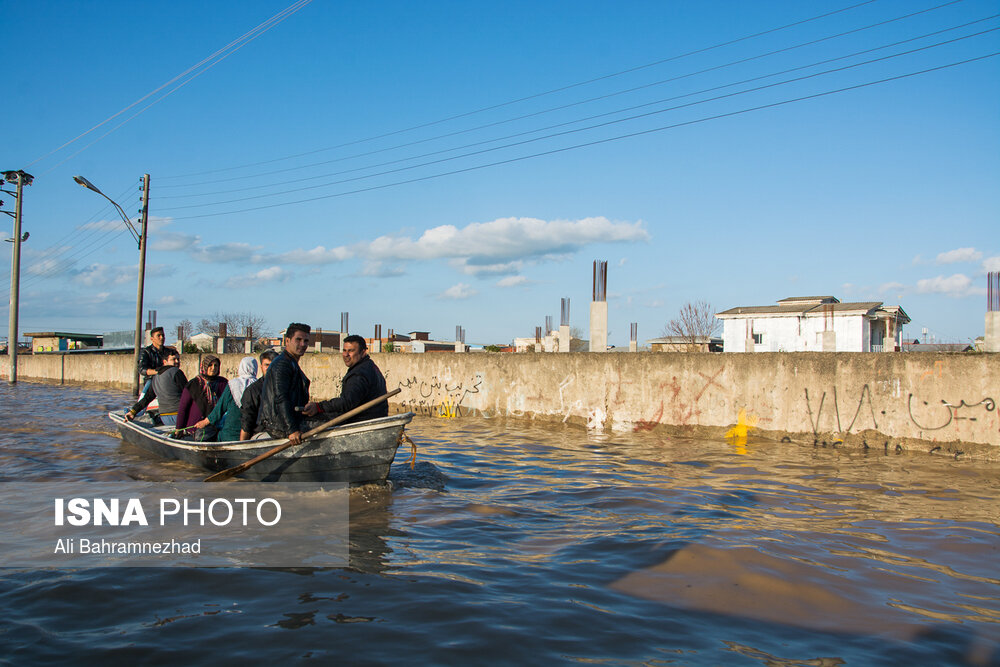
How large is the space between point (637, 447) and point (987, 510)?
18.7 feet

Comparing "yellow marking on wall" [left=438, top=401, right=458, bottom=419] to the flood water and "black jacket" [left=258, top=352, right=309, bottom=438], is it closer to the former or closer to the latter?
the flood water

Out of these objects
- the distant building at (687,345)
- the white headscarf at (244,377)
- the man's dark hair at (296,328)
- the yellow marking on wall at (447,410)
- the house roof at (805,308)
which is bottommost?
the yellow marking on wall at (447,410)

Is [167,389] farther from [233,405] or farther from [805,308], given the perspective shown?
[805,308]

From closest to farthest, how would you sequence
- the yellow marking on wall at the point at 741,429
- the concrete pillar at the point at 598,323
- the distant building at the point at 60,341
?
the yellow marking on wall at the point at 741,429 < the concrete pillar at the point at 598,323 < the distant building at the point at 60,341

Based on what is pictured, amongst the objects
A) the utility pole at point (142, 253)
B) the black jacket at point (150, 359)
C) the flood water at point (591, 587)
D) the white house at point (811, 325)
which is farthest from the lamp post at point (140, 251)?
the white house at point (811, 325)

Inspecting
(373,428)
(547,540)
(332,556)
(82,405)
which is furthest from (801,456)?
(82,405)

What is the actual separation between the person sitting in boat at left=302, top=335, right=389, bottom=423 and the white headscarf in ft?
4.39

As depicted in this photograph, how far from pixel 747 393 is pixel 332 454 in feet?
27.0

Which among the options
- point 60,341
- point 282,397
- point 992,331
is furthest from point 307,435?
point 60,341

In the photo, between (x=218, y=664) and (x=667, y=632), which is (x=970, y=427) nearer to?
(x=667, y=632)

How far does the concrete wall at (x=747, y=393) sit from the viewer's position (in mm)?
10453

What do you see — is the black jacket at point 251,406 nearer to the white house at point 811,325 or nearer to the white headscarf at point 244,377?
the white headscarf at point 244,377

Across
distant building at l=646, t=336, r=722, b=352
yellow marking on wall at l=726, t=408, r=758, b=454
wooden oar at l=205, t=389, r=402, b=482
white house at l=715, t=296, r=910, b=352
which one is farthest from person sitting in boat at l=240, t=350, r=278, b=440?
white house at l=715, t=296, r=910, b=352

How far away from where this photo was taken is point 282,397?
8141mm
